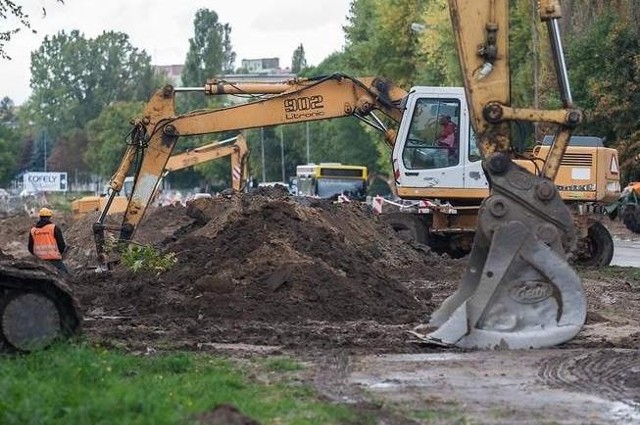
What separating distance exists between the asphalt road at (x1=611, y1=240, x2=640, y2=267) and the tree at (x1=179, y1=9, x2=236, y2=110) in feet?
314

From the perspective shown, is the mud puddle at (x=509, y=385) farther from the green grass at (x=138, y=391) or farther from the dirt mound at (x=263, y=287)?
the dirt mound at (x=263, y=287)

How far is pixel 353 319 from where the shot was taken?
16359mm

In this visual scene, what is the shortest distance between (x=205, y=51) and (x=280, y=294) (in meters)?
119

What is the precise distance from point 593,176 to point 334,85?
5382 millimetres

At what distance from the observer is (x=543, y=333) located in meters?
13.6

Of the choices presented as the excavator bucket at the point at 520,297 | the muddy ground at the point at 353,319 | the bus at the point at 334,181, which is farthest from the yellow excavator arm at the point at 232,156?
the excavator bucket at the point at 520,297

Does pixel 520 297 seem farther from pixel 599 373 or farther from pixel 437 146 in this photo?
pixel 437 146

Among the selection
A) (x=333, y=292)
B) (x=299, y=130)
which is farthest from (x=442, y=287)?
(x=299, y=130)

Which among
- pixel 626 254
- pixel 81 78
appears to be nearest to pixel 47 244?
pixel 626 254

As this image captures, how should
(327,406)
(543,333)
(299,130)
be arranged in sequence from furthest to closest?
(299,130) → (543,333) → (327,406)

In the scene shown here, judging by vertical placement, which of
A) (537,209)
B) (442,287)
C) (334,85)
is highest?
(334,85)

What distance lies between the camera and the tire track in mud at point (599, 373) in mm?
11008

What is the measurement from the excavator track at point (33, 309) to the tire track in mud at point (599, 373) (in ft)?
14.7

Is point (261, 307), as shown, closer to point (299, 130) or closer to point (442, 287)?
point (442, 287)
